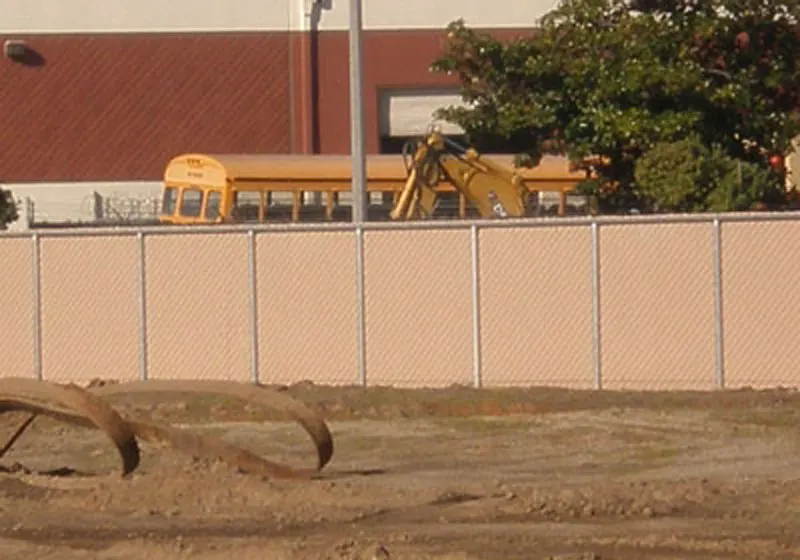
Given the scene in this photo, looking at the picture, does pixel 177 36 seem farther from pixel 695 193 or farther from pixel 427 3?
Answer: pixel 695 193

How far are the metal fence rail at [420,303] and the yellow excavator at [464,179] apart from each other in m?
10.8

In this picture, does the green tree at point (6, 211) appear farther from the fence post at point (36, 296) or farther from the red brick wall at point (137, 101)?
the fence post at point (36, 296)

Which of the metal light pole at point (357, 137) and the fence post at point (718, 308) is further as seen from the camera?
the metal light pole at point (357, 137)

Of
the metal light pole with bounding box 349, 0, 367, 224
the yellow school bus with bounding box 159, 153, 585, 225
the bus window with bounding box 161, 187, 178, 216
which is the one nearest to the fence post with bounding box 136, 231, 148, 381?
the metal light pole with bounding box 349, 0, 367, 224

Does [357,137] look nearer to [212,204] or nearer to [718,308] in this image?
[718,308]

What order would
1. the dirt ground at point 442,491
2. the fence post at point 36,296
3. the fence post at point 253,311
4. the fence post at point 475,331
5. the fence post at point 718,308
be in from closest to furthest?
the dirt ground at point 442,491 < the fence post at point 718,308 < the fence post at point 475,331 < the fence post at point 253,311 < the fence post at point 36,296

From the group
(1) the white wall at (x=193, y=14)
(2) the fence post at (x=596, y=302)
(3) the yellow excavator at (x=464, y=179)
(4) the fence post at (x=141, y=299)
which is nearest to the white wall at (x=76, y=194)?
(1) the white wall at (x=193, y=14)

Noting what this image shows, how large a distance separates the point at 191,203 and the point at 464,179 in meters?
6.35

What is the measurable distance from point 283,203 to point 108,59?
11.5m

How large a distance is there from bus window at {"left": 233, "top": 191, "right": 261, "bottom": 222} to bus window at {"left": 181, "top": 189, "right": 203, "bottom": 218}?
1210mm

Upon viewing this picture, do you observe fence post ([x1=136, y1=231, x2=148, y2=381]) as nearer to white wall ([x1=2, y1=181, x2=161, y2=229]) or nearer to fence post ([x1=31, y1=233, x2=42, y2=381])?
fence post ([x1=31, y1=233, x2=42, y2=381])

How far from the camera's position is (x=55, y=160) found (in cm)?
5103

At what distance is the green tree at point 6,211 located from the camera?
43916 millimetres

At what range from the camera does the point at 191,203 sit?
1665 inches
